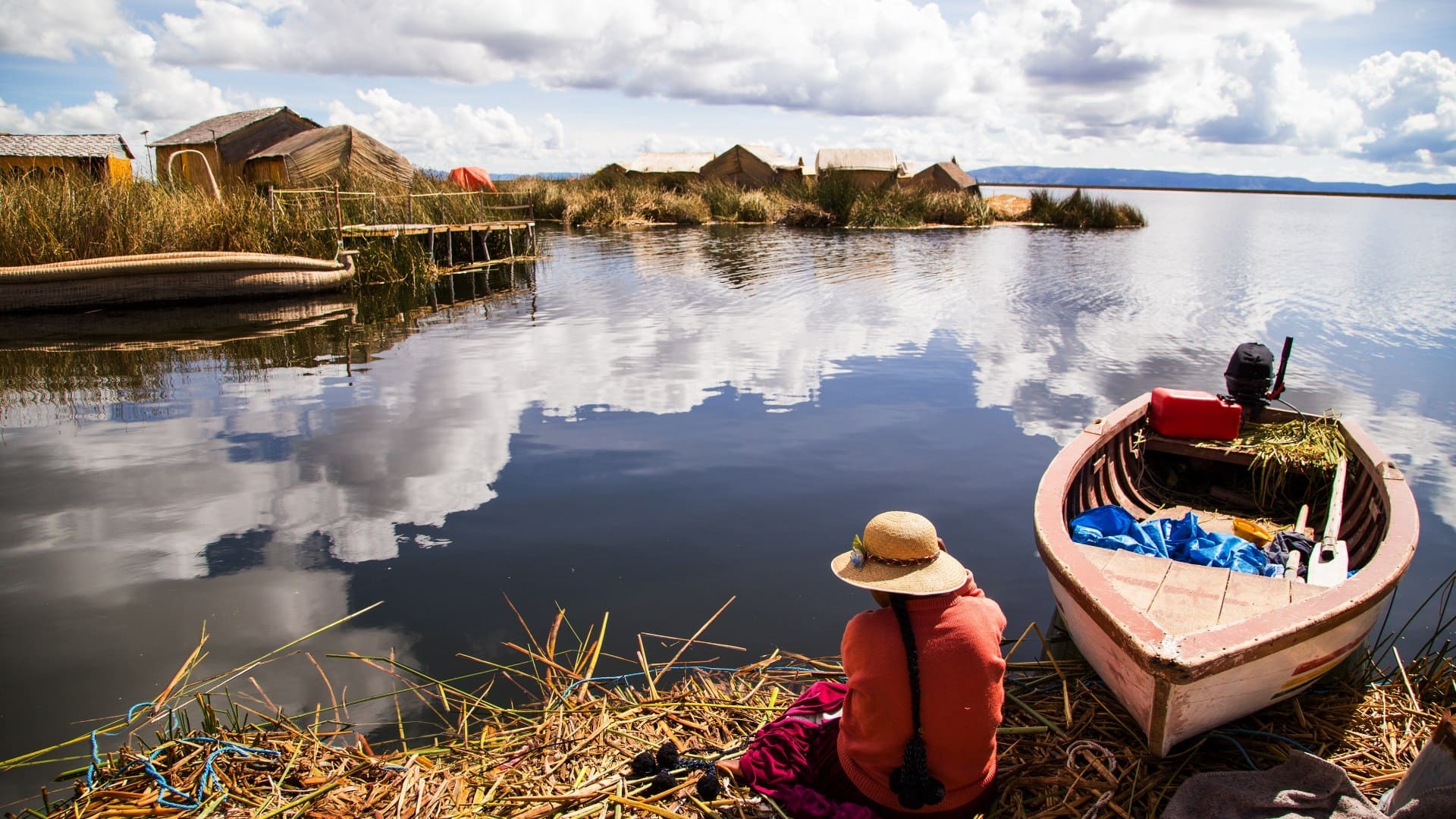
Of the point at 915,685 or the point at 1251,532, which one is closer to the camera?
the point at 915,685

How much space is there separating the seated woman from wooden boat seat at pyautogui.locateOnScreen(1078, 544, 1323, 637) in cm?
132

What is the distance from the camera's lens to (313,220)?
19609 millimetres

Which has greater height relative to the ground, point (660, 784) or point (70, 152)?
point (70, 152)

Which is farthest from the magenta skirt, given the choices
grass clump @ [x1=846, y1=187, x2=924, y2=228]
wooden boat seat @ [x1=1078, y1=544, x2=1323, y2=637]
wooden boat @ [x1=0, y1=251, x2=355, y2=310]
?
grass clump @ [x1=846, y1=187, x2=924, y2=228]

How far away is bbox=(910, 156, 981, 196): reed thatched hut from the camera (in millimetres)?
49625

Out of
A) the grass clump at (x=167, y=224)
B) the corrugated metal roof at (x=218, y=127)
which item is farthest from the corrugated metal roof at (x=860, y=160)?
the grass clump at (x=167, y=224)

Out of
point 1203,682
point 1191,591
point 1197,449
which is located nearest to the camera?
point 1203,682

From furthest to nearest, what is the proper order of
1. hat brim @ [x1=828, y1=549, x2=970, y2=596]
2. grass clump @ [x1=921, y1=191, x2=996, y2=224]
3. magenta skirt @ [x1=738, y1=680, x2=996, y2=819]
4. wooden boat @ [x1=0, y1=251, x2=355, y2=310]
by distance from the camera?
grass clump @ [x1=921, y1=191, x2=996, y2=224], wooden boat @ [x1=0, y1=251, x2=355, y2=310], magenta skirt @ [x1=738, y1=680, x2=996, y2=819], hat brim @ [x1=828, y1=549, x2=970, y2=596]

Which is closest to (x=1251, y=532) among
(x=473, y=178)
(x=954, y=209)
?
(x=473, y=178)

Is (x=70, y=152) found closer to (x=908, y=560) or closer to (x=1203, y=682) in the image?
(x=908, y=560)

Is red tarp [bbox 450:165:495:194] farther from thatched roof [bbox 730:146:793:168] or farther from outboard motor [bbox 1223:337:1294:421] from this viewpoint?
outboard motor [bbox 1223:337:1294:421]

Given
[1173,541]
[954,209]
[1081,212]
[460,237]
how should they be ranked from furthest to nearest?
[1081,212]
[954,209]
[460,237]
[1173,541]

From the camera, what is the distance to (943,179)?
49.9 meters

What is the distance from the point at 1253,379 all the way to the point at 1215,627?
15.1ft
